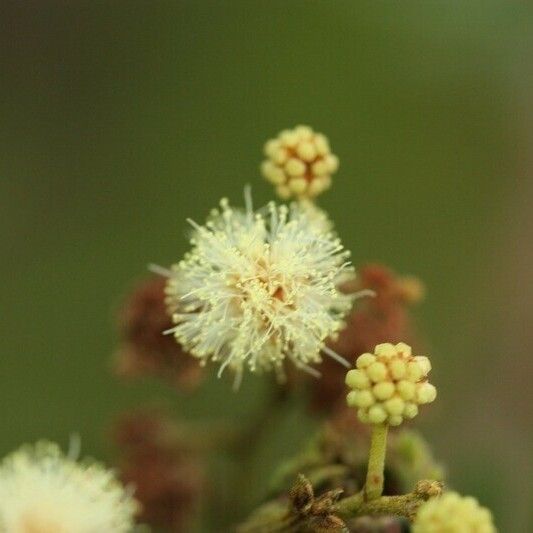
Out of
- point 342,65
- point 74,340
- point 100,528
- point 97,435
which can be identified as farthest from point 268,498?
point 342,65

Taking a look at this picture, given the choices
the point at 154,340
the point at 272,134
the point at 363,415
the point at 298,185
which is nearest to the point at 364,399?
the point at 363,415

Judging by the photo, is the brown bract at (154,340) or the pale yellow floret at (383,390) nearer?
the pale yellow floret at (383,390)

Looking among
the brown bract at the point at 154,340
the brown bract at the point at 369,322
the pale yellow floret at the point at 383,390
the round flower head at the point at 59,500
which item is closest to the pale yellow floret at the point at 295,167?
the brown bract at the point at 369,322

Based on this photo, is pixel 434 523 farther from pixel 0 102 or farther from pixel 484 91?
pixel 0 102

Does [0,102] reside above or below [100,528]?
above

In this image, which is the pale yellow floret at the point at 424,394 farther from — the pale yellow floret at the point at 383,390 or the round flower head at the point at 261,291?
the round flower head at the point at 261,291

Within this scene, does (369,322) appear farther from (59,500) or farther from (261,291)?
(59,500)
